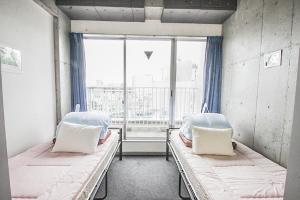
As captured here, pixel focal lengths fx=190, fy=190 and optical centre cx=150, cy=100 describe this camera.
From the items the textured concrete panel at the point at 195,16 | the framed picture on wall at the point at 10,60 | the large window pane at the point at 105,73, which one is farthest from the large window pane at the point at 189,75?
the framed picture on wall at the point at 10,60

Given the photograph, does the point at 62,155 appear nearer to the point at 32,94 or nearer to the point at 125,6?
the point at 32,94

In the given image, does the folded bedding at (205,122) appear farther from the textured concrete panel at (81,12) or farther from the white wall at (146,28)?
the textured concrete panel at (81,12)

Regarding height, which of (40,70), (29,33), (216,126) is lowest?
(216,126)

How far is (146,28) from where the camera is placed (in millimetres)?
3326

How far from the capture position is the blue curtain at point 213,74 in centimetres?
332

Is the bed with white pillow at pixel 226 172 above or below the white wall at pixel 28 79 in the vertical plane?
below

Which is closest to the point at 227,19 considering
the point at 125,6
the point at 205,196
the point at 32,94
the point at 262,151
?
the point at 125,6

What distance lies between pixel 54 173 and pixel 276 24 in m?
2.55

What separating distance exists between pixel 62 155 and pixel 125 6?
7.09ft

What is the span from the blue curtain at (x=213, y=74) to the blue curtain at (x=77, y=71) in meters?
2.14

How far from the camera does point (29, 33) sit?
2.26 meters

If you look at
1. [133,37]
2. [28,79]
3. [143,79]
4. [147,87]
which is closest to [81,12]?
[133,37]

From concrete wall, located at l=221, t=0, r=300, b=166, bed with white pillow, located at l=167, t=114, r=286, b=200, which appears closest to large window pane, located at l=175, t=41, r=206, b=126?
concrete wall, located at l=221, t=0, r=300, b=166

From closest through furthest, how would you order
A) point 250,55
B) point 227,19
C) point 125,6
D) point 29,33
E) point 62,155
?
point 62,155 < point 29,33 < point 250,55 < point 125,6 < point 227,19
